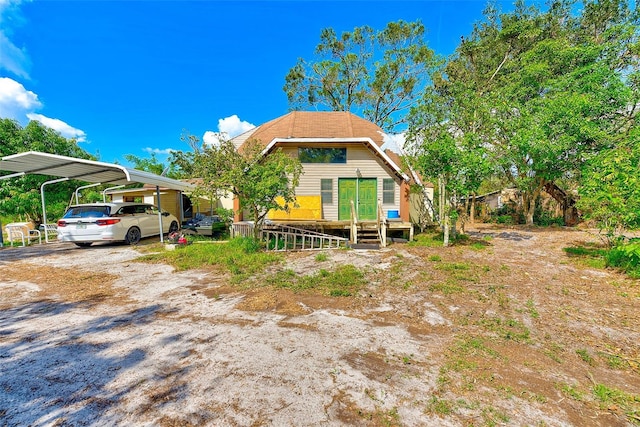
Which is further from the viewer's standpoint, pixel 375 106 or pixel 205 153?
pixel 375 106

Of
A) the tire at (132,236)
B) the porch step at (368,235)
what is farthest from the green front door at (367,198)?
the tire at (132,236)

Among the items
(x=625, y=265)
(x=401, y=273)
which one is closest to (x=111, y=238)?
(x=401, y=273)

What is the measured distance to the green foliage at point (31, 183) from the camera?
13.0 m

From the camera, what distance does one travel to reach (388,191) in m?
13.6

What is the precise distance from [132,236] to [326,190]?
8635mm

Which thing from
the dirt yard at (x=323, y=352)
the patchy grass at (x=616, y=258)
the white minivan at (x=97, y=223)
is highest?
the white minivan at (x=97, y=223)

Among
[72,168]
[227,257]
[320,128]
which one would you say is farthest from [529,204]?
[72,168]

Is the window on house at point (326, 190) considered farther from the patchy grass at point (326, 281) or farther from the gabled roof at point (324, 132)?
the patchy grass at point (326, 281)

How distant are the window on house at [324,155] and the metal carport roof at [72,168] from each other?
20.9 feet

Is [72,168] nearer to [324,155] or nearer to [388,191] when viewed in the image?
[324,155]

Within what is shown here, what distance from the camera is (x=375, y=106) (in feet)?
81.4

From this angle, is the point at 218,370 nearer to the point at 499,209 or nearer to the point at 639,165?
the point at 639,165

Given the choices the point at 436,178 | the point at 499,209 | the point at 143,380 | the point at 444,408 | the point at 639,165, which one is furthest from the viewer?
the point at 499,209

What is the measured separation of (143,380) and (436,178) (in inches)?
377
